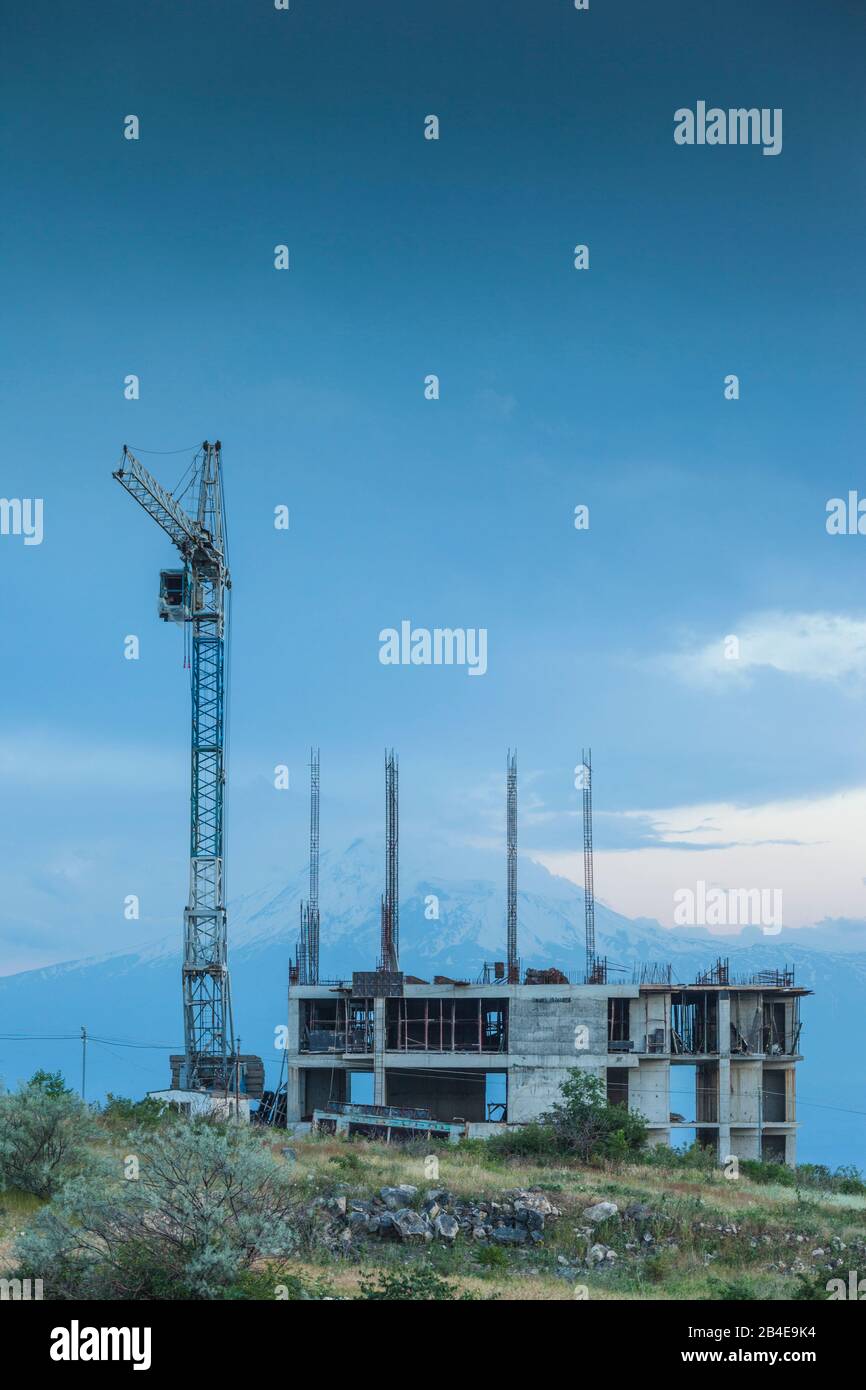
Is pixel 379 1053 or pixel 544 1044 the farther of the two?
pixel 379 1053

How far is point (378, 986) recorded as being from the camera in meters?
47.0

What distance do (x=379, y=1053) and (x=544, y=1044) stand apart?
6.13 meters

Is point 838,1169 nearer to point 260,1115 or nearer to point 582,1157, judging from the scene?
point 582,1157

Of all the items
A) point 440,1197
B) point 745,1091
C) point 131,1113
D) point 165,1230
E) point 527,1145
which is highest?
point 165,1230

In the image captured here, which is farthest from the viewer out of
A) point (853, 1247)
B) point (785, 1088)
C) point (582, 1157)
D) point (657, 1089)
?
point (785, 1088)

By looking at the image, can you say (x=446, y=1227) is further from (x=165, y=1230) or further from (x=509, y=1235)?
(x=165, y=1230)

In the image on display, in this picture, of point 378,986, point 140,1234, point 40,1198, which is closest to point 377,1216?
point 40,1198

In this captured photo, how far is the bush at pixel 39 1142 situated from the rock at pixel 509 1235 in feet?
25.6

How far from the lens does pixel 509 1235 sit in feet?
74.2

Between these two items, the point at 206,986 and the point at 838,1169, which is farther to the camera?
the point at 206,986

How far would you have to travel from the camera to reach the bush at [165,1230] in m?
15.1

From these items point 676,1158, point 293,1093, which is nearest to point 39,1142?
point 676,1158

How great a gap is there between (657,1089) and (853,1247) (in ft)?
80.3
